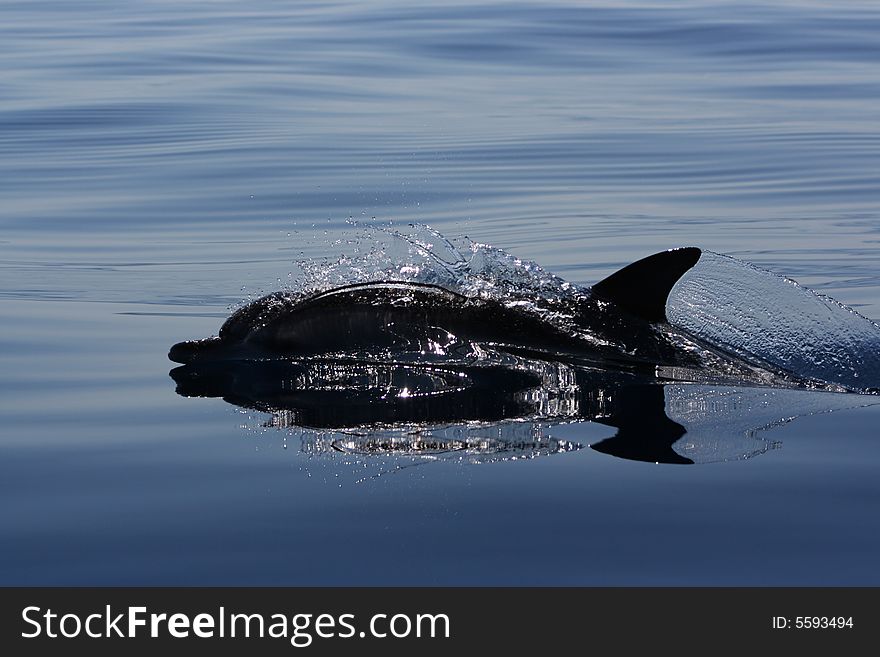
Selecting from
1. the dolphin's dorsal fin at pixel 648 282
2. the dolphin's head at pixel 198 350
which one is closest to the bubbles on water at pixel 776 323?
the dolphin's dorsal fin at pixel 648 282

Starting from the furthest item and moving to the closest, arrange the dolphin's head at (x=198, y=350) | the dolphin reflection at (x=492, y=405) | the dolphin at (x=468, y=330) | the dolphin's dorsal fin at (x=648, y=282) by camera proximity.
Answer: the dolphin's head at (x=198, y=350), the dolphin at (x=468, y=330), the dolphin's dorsal fin at (x=648, y=282), the dolphin reflection at (x=492, y=405)

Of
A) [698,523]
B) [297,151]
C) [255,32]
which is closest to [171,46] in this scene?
[255,32]

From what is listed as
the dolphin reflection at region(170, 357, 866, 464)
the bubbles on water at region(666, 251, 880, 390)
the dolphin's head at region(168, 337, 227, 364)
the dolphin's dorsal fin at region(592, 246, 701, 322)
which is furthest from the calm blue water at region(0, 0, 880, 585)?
the dolphin's dorsal fin at region(592, 246, 701, 322)

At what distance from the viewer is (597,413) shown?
737 centimetres

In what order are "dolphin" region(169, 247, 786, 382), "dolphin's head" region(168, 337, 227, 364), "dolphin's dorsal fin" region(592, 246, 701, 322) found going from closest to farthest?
"dolphin's dorsal fin" region(592, 246, 701, 322) → "dolphin" region(169, 247, 786, 382) → "dolphin's head" region(168, 337, 227, 364)

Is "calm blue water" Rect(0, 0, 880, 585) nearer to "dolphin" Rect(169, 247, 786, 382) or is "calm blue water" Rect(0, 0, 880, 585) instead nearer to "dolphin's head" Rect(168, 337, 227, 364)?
"dolphin's head" Rect(168, 337, 227, 364)

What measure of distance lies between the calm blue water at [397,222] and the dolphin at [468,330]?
76cm

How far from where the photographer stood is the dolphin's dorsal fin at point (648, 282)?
830 cm

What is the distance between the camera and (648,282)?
27.8ft

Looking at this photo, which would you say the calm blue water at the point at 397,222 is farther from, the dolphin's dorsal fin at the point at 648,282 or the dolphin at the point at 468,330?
the dolphin's dorsal fin at the point at 648,282

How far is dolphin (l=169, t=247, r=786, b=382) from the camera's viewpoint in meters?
8.55

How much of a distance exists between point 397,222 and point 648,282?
6.43 m

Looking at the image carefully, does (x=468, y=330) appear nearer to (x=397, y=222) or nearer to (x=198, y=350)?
(x=198, y=350)

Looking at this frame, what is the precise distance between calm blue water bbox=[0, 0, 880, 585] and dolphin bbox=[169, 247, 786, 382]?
757mm
